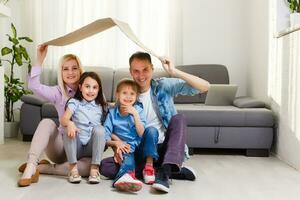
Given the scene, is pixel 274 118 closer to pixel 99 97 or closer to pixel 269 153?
pixel 269 153

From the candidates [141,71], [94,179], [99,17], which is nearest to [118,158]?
[94,179]

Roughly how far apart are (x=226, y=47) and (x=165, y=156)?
2.74 meters

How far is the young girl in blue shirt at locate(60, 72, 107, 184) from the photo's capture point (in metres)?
2.39

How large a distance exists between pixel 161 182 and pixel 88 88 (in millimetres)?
746

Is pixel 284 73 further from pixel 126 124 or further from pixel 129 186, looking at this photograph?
pixel 129 186

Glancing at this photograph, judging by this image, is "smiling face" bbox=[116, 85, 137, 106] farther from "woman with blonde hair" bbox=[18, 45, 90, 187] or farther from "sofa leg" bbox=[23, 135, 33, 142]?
"sofa leg" bbox=[23, 135, 33, 142]

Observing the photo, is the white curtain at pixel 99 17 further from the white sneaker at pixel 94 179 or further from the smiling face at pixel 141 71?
the white sneaker at pixel 94 179

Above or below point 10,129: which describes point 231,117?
above

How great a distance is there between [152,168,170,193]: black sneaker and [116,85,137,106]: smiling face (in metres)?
0.46

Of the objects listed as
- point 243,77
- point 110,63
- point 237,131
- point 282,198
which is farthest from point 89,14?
point 282,198

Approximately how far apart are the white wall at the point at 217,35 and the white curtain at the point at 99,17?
13cm

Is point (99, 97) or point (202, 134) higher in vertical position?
point (99, 97)

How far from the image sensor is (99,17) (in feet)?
15.5

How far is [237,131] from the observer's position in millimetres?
3459
